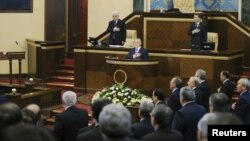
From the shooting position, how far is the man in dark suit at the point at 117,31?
Answer: 14.6 metres

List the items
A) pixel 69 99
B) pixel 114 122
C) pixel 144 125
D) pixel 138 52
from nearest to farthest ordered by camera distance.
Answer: pixel 114 122 → pixel 144 125 → pixel 69 99 → pixel 138 52

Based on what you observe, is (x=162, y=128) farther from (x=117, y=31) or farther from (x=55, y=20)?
(x=55, y=20)

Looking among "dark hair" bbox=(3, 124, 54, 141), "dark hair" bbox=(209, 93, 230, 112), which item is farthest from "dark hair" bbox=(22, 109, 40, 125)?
"dark hair" bbox=(3, 124, 54, 141)

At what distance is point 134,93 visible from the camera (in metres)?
10.7

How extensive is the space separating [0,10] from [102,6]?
3.27 m

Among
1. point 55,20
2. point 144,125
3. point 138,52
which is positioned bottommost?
point 144,125

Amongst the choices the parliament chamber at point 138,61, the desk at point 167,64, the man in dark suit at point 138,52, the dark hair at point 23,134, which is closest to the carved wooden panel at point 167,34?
Answer: the parliament chamber at point 138,61

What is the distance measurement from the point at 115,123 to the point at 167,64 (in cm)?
999

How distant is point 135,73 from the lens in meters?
13.1

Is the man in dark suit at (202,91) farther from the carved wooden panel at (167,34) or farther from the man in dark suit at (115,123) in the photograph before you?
the man in dark suit at (115,123)

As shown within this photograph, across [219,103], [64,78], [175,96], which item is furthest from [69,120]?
[64,78]

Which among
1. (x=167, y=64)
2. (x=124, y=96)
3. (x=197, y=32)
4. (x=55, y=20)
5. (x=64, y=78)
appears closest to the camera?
(x=124, y=96)

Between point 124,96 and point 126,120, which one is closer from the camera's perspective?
point 126,120

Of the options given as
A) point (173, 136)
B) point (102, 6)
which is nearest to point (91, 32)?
point (102, 6)
